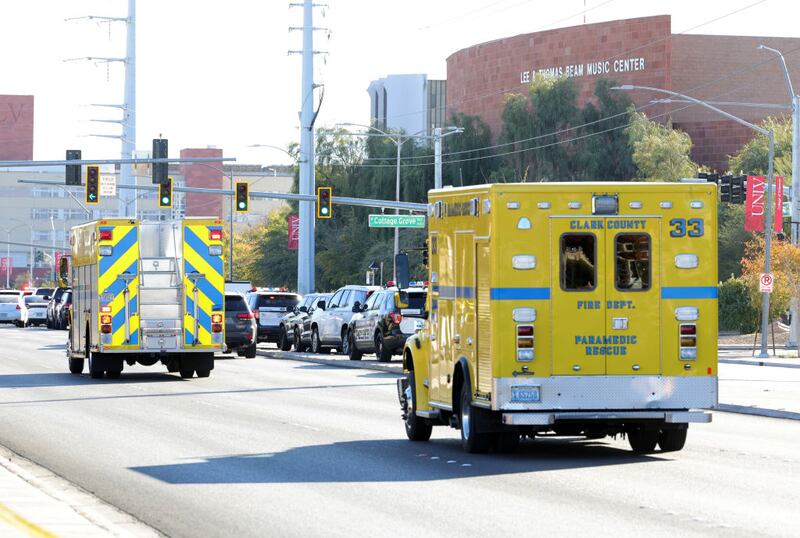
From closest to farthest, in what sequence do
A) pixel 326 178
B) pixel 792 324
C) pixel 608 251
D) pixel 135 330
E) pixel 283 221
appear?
pixel 608 251
pixel 135 330
pixel 792 324
pixel 326 178
pixel 283 221

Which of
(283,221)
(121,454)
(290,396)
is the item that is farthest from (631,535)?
(283,221)

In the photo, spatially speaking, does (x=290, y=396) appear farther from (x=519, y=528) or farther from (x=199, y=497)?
(x=519, y=528)

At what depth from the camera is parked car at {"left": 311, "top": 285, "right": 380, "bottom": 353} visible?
42906mm

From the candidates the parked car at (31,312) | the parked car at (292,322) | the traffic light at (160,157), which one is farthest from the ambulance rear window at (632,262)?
the parked car at (31,312)

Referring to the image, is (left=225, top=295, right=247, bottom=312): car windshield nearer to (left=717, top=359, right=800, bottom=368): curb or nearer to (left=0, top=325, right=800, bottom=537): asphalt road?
(left=717, top=359, right=800, bottom=368): curb

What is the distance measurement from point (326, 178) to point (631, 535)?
84.3 metres

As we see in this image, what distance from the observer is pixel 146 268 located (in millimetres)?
31344

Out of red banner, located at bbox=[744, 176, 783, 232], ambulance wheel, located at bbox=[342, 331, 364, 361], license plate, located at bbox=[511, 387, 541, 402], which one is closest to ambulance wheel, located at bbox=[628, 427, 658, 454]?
license plate, located at bbox=[511, 387, 541, 402]

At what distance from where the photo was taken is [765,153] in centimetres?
8344

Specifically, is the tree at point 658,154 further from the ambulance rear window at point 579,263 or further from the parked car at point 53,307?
the ambulance rear window at point 579,263

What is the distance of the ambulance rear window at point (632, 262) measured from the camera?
16.3 metres

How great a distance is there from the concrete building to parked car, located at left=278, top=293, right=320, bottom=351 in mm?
85704

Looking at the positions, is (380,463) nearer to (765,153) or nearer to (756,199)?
(756,199)

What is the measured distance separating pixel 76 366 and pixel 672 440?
19860mm
